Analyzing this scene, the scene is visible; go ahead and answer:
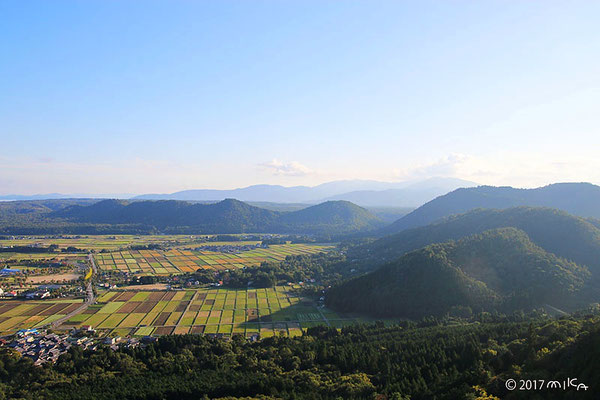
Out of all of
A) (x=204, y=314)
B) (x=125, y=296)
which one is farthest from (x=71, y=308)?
(x=204, y=314)

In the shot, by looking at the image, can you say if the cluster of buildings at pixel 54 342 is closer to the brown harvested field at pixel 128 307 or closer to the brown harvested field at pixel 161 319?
the brown harvested field at pixel 161 319

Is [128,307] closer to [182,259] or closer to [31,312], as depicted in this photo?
[31,312]

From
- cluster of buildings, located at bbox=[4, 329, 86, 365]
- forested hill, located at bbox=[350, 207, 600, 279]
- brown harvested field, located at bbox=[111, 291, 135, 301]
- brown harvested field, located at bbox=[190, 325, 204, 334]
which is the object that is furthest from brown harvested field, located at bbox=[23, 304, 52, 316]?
forested hill, located at bbox=[350, 207, 600, 279]

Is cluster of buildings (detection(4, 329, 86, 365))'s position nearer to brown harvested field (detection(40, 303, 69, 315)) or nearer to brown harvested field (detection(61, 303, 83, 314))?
brown harvested field (detection(40, 303, 69, 315))

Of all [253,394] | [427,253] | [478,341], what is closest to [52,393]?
[253,394]

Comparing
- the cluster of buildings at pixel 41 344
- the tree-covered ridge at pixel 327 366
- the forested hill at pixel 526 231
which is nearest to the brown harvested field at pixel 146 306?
the cluster of buildings at pixel 41 344

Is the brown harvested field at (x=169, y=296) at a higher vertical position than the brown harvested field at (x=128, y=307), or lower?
lower

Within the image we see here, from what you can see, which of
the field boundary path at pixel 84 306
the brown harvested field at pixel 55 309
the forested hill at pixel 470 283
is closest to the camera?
the field boundary path at pixel 84 306
